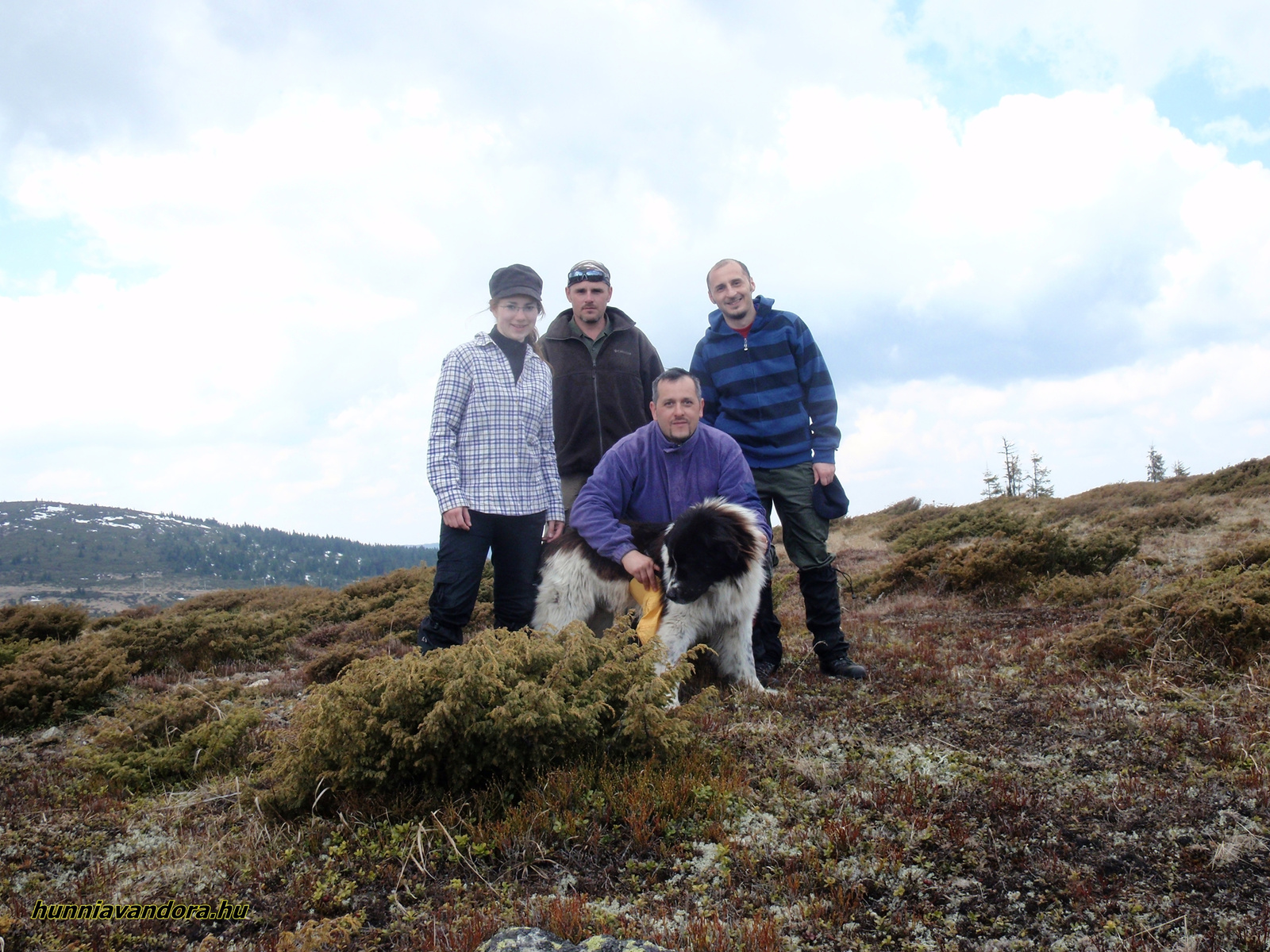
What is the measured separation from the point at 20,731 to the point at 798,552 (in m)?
5.71

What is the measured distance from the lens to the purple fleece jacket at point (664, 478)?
4.79 metres

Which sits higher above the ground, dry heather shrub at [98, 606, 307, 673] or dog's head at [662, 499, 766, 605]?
dog's head at [662, 499, 766, 605]

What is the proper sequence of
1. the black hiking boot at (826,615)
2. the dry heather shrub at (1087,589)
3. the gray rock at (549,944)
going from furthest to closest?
the dry heather shrub at (1087,589) < the black hiking boot at (826,615) < the gray rock at (549,944)

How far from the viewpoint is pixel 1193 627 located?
185 inches

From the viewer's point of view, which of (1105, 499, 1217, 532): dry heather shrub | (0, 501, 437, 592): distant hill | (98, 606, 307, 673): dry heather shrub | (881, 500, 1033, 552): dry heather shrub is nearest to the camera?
(98, 606, 307, 673): dry heather shrub

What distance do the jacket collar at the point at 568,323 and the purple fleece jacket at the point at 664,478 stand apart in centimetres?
111

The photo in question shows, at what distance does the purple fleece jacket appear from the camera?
4.79 meters

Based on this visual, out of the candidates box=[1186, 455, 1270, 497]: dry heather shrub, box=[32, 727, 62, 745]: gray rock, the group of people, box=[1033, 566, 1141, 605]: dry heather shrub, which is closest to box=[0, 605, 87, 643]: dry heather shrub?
→ box=[32, 727, 62, 745]: gray rock

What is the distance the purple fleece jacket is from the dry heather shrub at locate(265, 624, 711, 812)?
5.50ft

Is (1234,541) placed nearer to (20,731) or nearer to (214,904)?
(214,904)

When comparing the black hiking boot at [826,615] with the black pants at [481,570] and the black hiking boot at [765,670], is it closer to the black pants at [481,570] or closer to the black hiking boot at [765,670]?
the black hiking boot at [765,670]

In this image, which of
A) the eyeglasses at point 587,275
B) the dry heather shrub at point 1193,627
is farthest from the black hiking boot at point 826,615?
the eyeglasses at point 587,275

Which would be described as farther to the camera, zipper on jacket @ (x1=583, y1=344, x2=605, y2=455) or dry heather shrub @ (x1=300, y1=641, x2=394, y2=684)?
dry heather shrub @ (x1=300, y1=641, x2=394, y2=684)

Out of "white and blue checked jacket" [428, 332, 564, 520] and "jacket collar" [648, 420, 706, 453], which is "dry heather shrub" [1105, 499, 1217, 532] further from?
"white and blue checked jacket" [428, 332, 564, 520]
